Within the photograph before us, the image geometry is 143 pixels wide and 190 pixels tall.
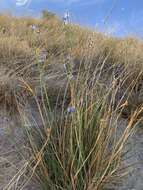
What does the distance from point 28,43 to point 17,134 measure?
2.33m

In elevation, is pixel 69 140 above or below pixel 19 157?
above

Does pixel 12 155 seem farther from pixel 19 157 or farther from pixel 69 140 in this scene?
pixel 69 140

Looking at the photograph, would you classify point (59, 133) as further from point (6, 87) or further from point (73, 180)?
point (6, 87)

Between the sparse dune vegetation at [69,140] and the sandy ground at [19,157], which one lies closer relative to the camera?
the sparse dune vegetation at [69,140]

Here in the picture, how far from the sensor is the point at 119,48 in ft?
17.5

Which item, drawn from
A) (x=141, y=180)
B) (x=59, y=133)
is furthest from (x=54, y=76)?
(x=141, y=180)

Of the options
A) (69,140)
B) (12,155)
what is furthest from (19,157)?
(69,140)

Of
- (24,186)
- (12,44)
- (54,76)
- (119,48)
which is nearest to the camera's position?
(24,186)

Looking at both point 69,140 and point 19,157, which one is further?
point 19,157

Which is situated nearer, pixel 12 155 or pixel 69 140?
pixel 69 140

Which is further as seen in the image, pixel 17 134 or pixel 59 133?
pixel 17 134

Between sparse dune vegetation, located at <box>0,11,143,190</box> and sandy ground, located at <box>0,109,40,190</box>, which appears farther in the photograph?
sandy ground, located at <box>0,109,40,190</box>

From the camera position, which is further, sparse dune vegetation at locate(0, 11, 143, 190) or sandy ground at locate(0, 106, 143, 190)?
sandy ground at locate(0, 106, 143, 190)

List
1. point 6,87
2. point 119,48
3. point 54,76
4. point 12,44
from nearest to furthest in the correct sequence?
point 6,87
point 54,76
point 12,44
point 119,48
